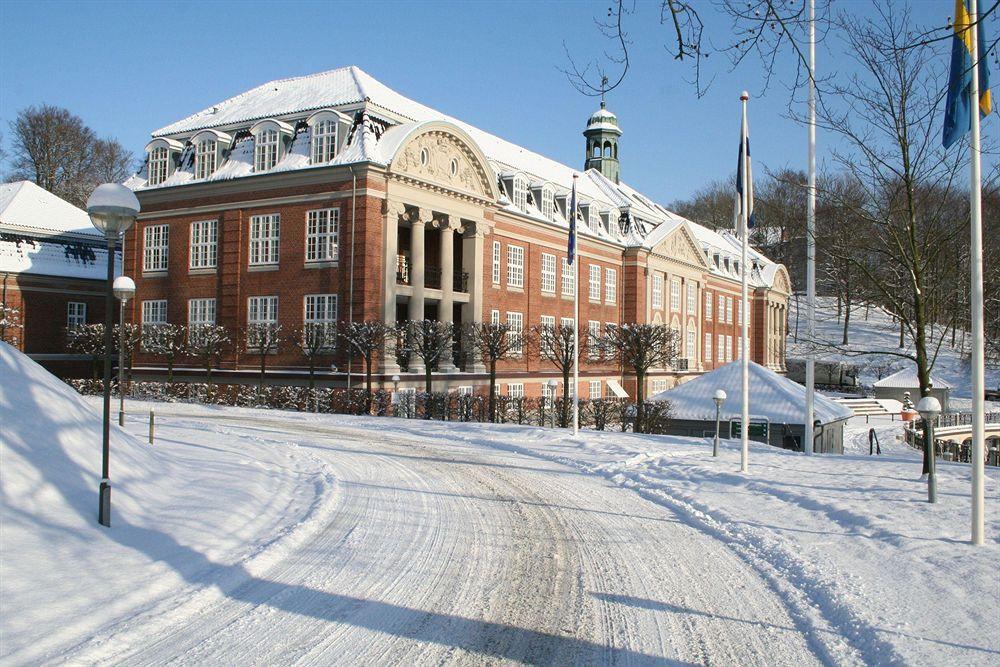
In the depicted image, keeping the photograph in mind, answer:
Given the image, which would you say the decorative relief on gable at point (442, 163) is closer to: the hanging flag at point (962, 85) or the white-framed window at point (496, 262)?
the white-framed window at point (496, 262)

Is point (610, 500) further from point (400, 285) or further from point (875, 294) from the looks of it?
point (400, 285)

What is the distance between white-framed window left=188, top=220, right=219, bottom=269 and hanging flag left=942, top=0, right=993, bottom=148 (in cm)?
3375

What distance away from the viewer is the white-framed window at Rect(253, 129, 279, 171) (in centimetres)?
3594

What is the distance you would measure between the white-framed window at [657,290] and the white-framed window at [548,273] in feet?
36.6

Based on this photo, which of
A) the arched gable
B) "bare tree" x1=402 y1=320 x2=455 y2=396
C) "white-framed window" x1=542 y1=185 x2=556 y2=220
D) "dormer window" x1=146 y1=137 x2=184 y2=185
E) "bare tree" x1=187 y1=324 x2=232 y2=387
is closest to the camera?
"bare tree" x1=402 y1=320 x2=455 y2=396

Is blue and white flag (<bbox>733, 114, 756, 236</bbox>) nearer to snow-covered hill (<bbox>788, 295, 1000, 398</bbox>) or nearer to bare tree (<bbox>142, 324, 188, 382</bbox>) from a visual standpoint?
bare tree (<bbox>142, 324, 188, 382</bbox>)

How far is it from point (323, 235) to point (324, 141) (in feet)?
13.2

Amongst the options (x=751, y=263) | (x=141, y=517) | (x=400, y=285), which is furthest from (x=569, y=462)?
(x=751, y=263)

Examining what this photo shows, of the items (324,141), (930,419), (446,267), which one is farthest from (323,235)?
(930,419)

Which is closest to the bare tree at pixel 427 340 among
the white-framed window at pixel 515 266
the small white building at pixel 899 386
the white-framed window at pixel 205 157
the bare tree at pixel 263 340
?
the bare tree at pixel 263 340

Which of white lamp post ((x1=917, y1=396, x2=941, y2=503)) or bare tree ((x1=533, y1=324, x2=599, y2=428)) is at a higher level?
bare tree ((x1=533, y1=324, x2=599, y2=428))

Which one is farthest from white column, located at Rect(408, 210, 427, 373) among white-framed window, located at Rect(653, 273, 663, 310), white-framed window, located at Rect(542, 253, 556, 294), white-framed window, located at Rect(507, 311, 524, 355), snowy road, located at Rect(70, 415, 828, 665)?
snowy road, located at Rect(70, 415, 828, 665)

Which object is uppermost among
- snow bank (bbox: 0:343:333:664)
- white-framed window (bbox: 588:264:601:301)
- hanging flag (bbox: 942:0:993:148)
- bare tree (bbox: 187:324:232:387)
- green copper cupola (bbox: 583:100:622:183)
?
green copper cupola (bbox: 583:100:622:183)

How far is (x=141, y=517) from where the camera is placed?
372 inches
